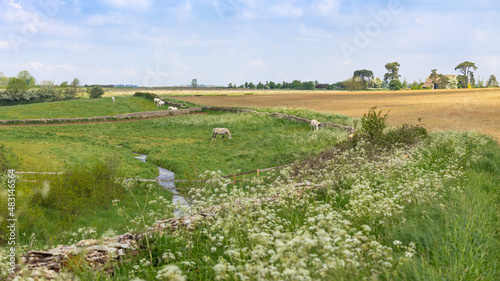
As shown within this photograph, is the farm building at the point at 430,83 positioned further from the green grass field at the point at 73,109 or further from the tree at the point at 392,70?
the green grass field at the point at 73,109

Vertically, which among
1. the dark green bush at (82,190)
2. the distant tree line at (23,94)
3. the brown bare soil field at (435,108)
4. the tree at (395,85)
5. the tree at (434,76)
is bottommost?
the dark green bush at (82,190)

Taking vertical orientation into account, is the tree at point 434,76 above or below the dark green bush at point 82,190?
above

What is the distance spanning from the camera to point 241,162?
21203mm

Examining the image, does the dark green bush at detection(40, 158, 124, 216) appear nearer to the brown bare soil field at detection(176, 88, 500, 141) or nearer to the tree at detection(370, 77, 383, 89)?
the brown bare soil field at detection(176, 88, 500, 141)

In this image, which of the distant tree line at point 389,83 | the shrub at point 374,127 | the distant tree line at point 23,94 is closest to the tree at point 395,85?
the distant tree line at point 389,83

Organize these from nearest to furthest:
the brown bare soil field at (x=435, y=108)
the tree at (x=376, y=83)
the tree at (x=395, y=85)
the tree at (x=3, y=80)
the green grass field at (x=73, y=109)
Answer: the brown bare soil field at (x=435, y=108)
the green grass field at (x=73, y=109)
the tree at (x=3, y=80)
the tree at (x=395, y=85)
the tree at (x=376, y=83)

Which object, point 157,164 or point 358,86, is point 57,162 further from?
point 358,86

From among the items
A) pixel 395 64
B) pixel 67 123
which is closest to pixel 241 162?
pixel 67 123

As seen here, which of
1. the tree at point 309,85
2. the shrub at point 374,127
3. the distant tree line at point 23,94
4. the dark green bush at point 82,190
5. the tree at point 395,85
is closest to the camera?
the dark green bush at point 82,190

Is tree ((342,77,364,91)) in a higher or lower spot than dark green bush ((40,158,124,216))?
higher

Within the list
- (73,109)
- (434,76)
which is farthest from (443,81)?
(73,109)

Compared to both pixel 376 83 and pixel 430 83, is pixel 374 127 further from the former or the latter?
pixel 376 83

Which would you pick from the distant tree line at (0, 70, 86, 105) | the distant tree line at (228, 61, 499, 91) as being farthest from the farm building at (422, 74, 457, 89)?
the distant tree line at (0, 70, 86, 105)

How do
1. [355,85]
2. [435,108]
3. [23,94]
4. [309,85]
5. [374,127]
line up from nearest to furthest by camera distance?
[374,127] < [435,108] < [23,94] < [355,85] < [309,85]
